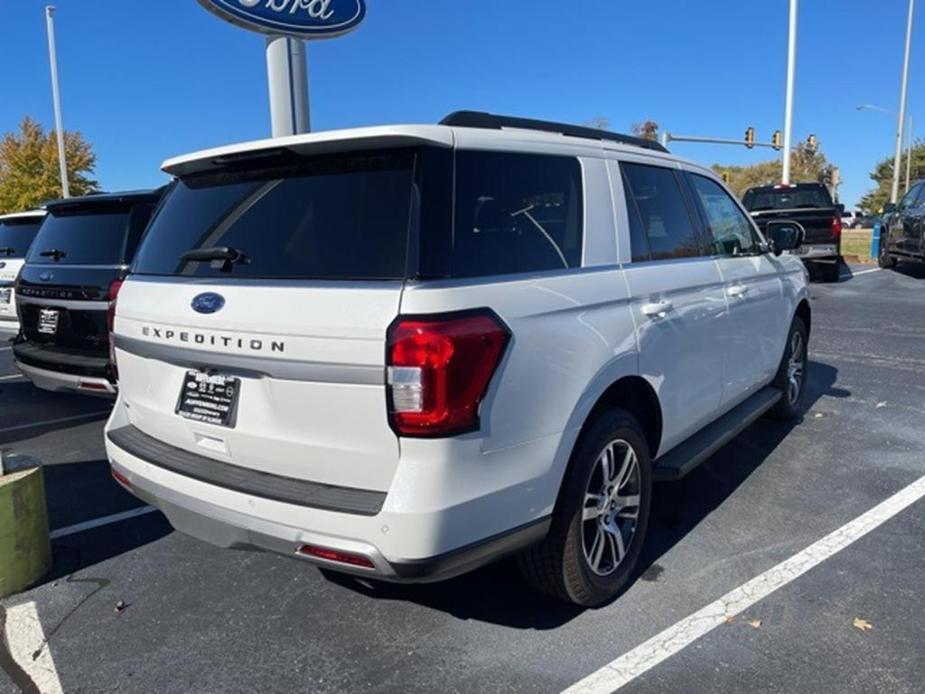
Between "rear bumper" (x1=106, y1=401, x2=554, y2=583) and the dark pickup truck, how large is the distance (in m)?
14.0

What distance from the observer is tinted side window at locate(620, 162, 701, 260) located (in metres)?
3.48

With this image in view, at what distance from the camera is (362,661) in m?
2.74

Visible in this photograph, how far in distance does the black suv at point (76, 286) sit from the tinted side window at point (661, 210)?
3.77m

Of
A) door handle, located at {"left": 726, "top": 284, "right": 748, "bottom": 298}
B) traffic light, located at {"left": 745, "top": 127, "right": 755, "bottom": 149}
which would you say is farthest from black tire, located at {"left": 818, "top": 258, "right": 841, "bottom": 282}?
traffic light, located at {"left": 745, "top": 127, "right": 755, "bottom": 149}

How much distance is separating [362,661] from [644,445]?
59.2 inches

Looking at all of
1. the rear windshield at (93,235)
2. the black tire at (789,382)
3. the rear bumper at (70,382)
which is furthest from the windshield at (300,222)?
the black tire at (789,382)

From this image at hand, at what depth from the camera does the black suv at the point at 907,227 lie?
47.0ft

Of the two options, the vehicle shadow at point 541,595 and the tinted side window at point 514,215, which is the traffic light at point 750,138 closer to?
the vehicle shadow at point 541,595

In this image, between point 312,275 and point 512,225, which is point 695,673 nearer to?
point 512,225

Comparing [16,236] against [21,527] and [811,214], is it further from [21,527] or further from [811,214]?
[811,214]

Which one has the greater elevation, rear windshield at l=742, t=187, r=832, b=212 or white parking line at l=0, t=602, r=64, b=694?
rear windshield at l=742, t=187, r=832, b=212

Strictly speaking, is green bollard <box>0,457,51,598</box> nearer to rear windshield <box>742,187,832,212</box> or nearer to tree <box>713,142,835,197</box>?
rear windshield <box>742,187,832,212</box>

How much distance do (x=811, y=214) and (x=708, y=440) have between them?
42.8 ft

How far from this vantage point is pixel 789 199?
15.9m
